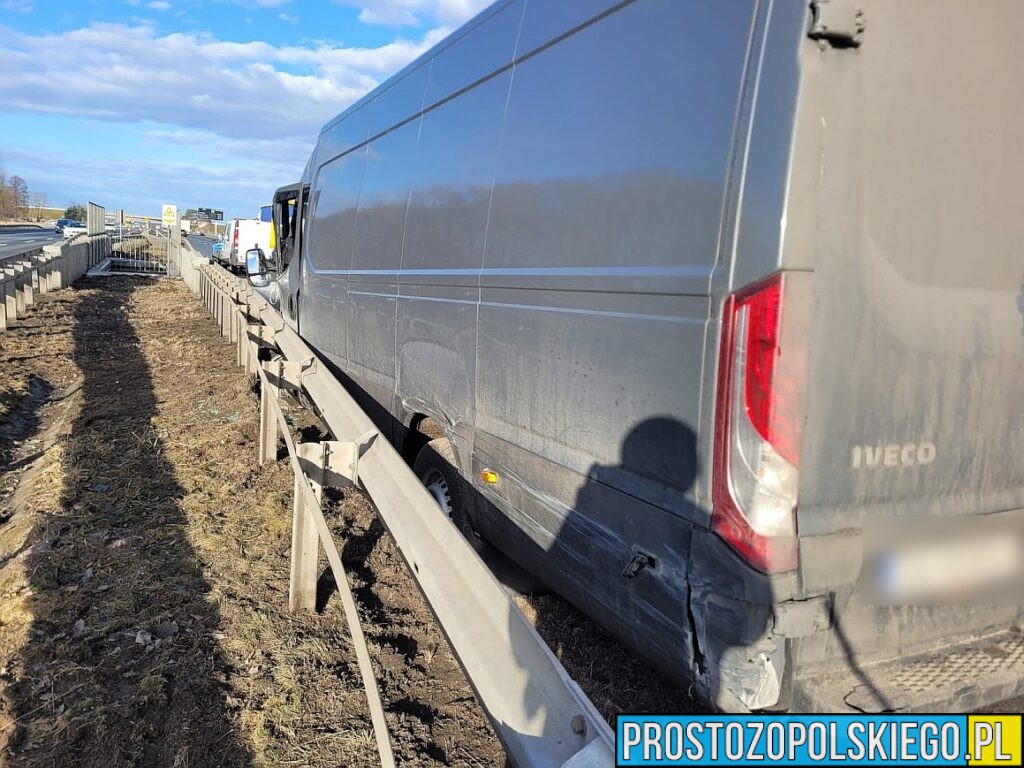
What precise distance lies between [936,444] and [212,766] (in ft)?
8.87

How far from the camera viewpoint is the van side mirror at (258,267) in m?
9.71

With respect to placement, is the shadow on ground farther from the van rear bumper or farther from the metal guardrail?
the van rear bumper

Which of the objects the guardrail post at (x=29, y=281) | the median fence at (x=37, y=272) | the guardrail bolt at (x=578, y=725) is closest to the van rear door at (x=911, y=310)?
the guardrail bolt at (x=578, y=725)

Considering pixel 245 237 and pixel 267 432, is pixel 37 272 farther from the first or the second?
pixel 245 237

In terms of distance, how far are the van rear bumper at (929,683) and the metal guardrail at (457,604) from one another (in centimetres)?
84

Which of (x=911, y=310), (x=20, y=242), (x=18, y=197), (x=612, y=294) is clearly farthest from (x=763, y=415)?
(x=18, y=197)

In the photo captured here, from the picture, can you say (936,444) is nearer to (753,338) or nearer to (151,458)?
(753,338)

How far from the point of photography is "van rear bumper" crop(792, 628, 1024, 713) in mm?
2223

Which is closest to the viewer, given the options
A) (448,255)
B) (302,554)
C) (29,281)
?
(302,554)

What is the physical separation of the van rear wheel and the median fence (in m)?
9.95

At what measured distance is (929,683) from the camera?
92.5 inches

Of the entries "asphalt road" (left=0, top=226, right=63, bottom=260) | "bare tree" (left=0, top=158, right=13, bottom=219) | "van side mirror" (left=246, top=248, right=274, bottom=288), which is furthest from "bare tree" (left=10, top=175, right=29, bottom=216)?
"van side mirror" (left=246, top=248, right=274, bottom=288)

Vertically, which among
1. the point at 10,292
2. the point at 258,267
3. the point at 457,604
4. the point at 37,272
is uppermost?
the point at 258,267

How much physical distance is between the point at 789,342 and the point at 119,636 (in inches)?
126
